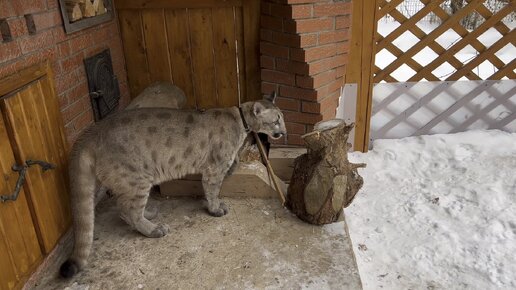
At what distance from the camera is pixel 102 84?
3.20 m

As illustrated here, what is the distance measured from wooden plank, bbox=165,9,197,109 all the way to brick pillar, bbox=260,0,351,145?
65 centimetres

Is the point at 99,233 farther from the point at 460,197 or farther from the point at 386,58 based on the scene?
the point at 386,58

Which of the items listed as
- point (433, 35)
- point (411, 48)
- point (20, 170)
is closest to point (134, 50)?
point (20, 170)

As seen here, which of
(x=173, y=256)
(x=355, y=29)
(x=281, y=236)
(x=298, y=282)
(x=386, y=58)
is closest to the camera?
(x=298, y=282)

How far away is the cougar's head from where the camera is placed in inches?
114

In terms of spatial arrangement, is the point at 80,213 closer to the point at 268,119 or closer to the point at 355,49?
the point at 268,119

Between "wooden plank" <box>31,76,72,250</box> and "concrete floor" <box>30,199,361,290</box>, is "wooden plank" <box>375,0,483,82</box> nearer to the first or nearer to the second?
"concrete floor" <box>30,199,361,290</box>

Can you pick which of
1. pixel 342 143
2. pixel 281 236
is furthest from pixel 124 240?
pixel 342 143

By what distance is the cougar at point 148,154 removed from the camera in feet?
7.95

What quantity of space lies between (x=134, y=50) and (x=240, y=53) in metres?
0.90

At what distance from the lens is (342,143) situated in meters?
2.80

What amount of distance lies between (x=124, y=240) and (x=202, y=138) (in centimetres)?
81

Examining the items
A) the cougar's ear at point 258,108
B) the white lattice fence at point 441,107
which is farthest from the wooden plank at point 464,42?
the cougar's ear at point 258,108

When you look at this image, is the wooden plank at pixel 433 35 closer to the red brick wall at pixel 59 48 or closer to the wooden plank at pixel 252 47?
the wooden plank at pixel 252 47
